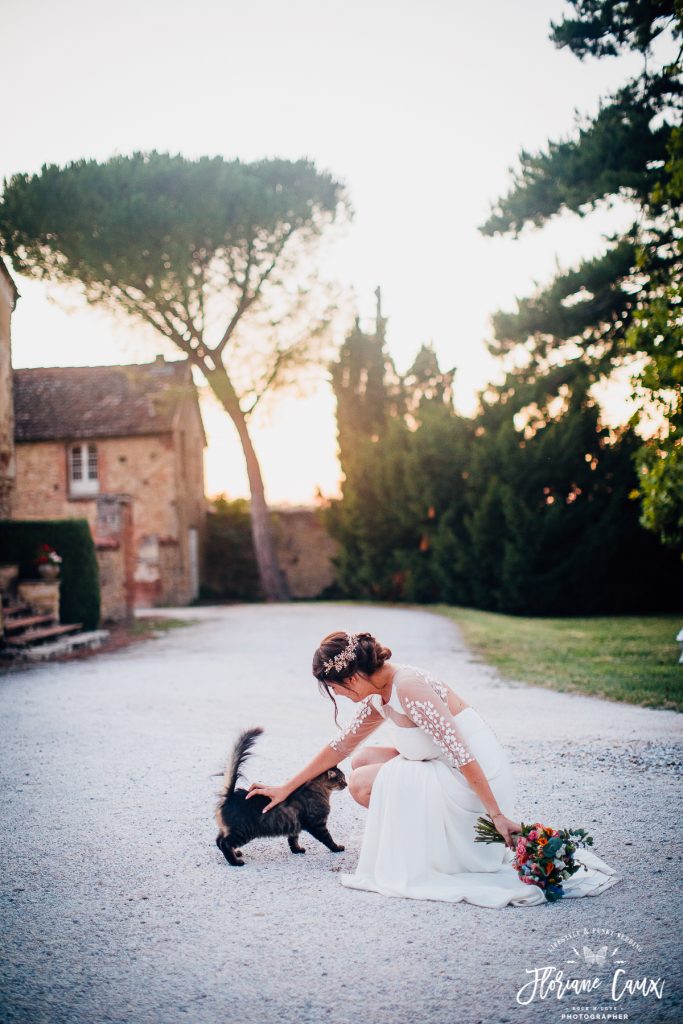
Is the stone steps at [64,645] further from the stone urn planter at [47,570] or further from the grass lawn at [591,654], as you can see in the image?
the grass lawn at [591,654]

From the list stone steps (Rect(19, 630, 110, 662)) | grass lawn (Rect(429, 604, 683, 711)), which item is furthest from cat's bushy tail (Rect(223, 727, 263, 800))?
stone steps (Rect(19, 630, 110, 662))

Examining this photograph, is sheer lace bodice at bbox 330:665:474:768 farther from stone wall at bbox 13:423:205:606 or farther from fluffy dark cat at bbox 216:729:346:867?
stone wall at bbox 13:423:205:606

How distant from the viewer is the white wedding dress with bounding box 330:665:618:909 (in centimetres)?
339

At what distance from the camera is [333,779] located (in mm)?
4016

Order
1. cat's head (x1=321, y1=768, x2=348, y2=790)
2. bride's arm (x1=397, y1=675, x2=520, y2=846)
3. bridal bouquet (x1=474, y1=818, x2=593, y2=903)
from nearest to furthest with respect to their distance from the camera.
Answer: bridal bouquet (x1=474, y1=818, x2=593, y2=903), bride's arm (x1=397, y1=675, x2=520, y2=846), cat's head (x1=321, y1=768, x2=348, y2=790)

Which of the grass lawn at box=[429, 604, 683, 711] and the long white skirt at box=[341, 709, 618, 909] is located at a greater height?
the long white skirt at box=[341, 709, 618, 909]

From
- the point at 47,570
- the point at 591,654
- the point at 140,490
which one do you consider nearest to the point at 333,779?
the point at 591,654

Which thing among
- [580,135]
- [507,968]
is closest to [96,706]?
[507,968]

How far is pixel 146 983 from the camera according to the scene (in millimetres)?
2678

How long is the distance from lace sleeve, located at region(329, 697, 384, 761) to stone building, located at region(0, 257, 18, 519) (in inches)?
473

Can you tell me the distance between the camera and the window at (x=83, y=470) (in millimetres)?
25266

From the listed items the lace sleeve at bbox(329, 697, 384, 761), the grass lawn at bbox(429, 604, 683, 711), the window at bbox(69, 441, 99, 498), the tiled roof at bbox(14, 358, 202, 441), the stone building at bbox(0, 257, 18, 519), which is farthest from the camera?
the window at bbox(69, 441, 99, 498)

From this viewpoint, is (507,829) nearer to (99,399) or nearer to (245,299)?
(245,299)

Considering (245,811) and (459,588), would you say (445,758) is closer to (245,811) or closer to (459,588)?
(245,811)
